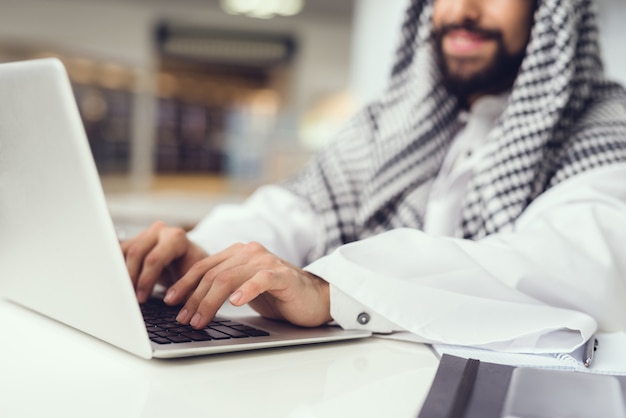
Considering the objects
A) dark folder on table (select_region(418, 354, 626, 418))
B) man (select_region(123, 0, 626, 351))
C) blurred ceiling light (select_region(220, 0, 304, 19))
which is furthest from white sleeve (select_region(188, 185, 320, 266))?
blurred ceiling light (select_region(220, 0, 304, 19))

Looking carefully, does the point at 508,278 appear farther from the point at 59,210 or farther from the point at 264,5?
the point at 264,5

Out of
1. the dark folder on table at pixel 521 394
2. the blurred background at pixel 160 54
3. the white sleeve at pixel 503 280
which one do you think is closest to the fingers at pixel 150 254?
the white sleeve at pixel 503 280

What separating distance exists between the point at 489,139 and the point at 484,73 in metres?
0.24

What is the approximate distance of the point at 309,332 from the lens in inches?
31.5

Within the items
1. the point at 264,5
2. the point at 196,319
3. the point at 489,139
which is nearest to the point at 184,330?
the point at 196,319

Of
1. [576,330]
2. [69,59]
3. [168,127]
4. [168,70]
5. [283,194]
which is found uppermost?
[576,330]

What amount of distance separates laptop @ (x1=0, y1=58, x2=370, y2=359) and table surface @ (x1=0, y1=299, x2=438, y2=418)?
19 mm

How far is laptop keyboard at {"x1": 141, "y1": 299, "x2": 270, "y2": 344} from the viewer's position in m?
0.71

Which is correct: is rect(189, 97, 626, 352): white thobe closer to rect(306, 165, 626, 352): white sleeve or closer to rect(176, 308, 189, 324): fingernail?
rect(306, 165, 626, 352): white sleeve

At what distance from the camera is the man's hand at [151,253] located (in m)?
0.95

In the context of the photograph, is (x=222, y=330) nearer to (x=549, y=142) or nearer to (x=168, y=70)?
(x=549, y=142)

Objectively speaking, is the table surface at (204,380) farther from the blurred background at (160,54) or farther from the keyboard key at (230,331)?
the blurred background at (160,54)

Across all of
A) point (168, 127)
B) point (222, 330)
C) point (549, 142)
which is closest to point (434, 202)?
point (549, 142)

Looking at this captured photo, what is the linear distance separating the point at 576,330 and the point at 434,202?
22.1 inches
